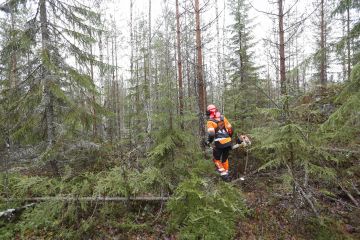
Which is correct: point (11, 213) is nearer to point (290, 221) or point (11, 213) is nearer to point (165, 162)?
point (165, 162)

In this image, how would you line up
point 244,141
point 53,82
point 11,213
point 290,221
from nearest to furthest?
1. point 290,221
2. point 11,213
3. point 244,141
4. point 53,82

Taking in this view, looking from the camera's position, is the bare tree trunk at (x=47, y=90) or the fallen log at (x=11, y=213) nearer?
the fallen log at (x=11, y=213)

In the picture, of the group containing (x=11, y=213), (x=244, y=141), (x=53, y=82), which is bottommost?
(x=11, y=213)

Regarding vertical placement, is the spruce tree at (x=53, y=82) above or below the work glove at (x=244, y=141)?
above

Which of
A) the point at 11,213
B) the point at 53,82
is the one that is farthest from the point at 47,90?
the point at 11,213

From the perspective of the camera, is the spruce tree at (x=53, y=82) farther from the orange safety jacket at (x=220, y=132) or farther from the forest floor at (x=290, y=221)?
the forest floor at (x=290, y=221)

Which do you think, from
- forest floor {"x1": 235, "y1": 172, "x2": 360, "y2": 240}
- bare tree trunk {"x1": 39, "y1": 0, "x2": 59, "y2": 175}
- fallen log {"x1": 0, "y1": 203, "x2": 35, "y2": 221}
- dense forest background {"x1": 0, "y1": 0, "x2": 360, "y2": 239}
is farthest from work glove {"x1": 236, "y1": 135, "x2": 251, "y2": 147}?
bare tree trunk {"x1": 39, "y1": 0, "x2": 59, "y2": 175}

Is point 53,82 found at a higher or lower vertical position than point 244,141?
higher

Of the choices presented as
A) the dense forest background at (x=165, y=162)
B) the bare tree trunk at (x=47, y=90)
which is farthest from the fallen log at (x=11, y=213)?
the bare tree trunk at (x=47, y=90)

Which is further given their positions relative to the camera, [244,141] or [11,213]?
[244,141]

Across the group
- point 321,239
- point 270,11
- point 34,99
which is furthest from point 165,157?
point 270,11

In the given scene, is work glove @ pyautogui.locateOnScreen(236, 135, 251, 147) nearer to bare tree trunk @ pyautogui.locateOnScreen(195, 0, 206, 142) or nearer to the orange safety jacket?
the orange safety jacket

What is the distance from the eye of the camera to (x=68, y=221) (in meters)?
5.65

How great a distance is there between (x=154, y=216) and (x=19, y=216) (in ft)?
12.1
